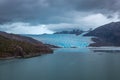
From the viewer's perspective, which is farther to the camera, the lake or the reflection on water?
the lake

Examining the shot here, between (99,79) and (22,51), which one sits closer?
(99,79)

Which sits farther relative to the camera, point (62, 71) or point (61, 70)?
point (61, 70)

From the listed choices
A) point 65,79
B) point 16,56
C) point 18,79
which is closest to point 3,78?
point 18,79

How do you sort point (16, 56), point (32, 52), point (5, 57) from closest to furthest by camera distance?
point (5, 57)
point (16, 56)
point (32, 52)

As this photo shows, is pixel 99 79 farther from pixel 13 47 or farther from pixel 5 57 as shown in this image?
pixel 13 47

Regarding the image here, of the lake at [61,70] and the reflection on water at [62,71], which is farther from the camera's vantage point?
the lake at [61,70]

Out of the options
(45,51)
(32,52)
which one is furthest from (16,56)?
(45,51)

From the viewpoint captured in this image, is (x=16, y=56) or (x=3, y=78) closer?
(x=3, y=78)

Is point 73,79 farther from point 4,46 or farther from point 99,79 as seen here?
point 4,46

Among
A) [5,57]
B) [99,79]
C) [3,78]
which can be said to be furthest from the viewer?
[5,57]
